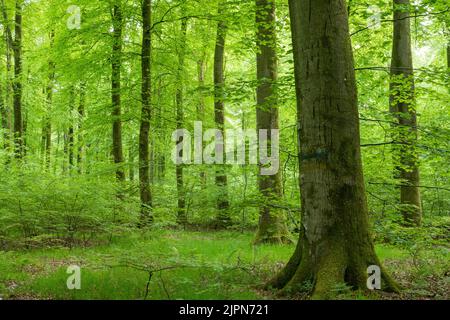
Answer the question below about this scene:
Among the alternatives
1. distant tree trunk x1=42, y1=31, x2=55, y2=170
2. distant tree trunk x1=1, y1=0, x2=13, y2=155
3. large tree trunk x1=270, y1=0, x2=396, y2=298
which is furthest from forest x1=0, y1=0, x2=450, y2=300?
distant tree trunk x1=42, y1=31, x2=55, y2=170

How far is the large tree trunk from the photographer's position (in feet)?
18.2

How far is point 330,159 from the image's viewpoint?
561 cm

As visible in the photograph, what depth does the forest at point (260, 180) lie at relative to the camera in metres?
5.66

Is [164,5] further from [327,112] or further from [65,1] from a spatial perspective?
[327,112]

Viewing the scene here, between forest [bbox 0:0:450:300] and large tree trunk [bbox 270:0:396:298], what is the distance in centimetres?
2

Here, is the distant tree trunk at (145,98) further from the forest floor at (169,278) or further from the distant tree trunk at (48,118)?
the distant tree trunk at (48,118)

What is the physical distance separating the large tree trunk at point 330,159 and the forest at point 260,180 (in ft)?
0.06

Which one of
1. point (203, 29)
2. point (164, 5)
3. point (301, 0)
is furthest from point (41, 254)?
point (203, 29)

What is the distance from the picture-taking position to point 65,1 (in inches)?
608
